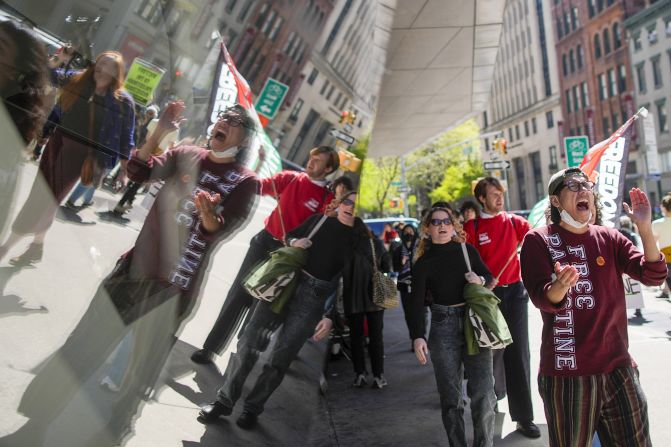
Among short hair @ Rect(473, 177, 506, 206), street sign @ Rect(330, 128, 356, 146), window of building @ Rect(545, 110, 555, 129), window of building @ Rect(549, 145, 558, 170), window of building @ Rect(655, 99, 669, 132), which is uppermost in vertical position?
window of building @ Rect(545, 110, 555, 129)

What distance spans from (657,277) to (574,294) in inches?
15.6

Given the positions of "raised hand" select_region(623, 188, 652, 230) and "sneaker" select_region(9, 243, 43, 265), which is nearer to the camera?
"sneaker" select_region(9, 243, 43, 265)

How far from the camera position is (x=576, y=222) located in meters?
2.78

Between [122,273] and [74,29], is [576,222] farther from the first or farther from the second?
[74,29]

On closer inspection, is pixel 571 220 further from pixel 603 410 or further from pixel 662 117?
pixel 662 117

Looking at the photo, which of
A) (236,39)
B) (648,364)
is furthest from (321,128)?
(648,364)

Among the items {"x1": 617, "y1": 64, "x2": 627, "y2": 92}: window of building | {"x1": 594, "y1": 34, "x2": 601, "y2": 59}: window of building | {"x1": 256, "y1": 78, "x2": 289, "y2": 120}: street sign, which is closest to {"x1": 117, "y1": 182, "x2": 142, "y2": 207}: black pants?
{"x1": 256, "y1": 78, "x2": 289, "y2": 120}: street sign

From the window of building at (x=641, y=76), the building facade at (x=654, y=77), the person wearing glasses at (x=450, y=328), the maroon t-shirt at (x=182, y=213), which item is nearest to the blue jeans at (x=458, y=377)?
the person wearing glasses at (x=450, y=328)

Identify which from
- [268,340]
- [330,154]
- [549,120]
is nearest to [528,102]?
[549,120]

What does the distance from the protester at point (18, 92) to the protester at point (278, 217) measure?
3.68ft

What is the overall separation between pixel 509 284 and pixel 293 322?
1.90 meters

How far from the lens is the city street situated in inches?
52.9

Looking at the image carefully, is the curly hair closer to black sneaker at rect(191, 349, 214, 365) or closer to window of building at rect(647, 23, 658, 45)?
black sneaker at rect(191, 349, 214, 365)

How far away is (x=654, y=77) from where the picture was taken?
3709 centimetres
